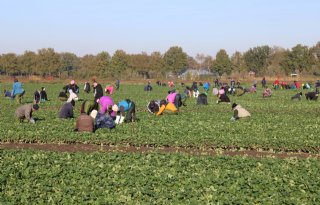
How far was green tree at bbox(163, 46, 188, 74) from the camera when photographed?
135 metres

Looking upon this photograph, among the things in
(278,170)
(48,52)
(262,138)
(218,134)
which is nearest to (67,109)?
(218,134)

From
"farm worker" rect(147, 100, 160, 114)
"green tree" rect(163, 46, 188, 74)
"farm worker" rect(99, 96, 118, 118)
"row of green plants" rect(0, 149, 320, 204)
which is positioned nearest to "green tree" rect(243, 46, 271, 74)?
"green tree" rect(163, 46, 188, 74)

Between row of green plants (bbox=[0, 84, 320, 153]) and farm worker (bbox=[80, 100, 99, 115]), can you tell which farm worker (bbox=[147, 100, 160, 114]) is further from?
farm worker (bbox=[80, 100, 99, 115])

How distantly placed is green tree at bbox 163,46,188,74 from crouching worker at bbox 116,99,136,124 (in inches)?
4387

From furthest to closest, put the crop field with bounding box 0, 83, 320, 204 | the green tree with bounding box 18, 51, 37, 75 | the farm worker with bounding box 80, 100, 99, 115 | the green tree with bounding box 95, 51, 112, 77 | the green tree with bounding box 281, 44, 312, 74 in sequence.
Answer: the green tree with bounding box 18, 51, 37, 75
the green tree with bounding box 95, 51, 112, 77
the green tree with bounding box 281, 44, 312, 74
the farm worker with bounding box 80, 100, 99, 115
the crop field with bounding box 0, 83, 320, 204

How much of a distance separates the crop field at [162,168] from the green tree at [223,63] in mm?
111400

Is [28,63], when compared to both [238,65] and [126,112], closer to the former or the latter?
[238,65]

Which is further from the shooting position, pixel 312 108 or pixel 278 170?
pixel 312 108

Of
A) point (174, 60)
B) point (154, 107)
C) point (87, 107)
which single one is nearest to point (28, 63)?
point (174, 60)

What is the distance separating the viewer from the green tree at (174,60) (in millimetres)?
134625

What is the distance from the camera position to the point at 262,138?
18.5 m

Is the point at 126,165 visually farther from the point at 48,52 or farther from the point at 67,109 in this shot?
the point at 48,52

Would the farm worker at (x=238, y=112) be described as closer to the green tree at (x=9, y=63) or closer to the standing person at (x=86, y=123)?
the standing person at (x=86, y=123)

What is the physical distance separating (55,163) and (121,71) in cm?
11782
